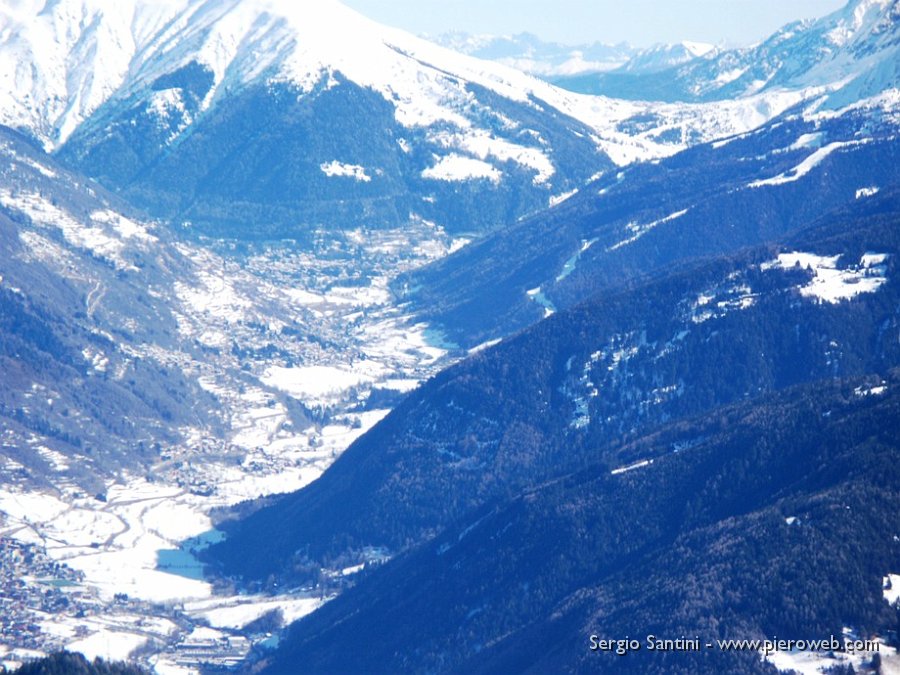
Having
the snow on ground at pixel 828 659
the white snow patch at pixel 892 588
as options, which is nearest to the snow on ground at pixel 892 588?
the white snow patch at pixel 892 588

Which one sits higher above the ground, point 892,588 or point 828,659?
point 892,588

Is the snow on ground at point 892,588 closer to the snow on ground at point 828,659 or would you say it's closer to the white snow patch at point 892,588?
the white snow patch at point 892,588

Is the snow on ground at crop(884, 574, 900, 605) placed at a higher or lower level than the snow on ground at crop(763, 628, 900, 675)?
higher

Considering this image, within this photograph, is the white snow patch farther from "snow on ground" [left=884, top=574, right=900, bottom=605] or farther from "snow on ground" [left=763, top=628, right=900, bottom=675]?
"snow on ground" [left=763, top=628, right=900, bottom=675]

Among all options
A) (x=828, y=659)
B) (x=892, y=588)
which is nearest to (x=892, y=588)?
(x=892, y=588)

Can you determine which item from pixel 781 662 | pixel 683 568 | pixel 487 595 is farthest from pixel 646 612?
pixel 487 595

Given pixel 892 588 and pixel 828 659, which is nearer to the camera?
pixel 828 659

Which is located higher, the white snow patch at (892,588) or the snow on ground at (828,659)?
the white snow patch at (892,588)

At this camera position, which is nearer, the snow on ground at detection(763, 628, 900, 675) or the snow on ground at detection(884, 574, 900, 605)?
the snow on ground at detection(763, 628, 900, 675)

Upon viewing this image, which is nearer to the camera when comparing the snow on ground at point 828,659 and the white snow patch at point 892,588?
the snow on ground at point 828,659

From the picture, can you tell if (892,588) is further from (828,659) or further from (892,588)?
(828,659)

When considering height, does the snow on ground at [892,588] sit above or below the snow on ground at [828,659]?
above

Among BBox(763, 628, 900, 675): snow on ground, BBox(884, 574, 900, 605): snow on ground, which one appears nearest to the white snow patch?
BBox(884, 574, 900, 605): snow on ground
